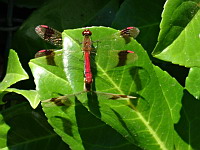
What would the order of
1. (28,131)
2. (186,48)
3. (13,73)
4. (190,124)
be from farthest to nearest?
(28,131), (13,73), (190,124), (186,48)

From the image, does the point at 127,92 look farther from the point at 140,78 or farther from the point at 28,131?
the point at 28,131

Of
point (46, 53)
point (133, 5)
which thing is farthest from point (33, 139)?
point (133, 5)

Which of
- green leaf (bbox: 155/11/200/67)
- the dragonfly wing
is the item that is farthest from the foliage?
the dragonfly wing

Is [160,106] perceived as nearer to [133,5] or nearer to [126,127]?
[126,127]

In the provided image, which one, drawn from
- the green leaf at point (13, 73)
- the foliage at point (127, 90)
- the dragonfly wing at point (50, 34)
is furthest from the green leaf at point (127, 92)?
the dragonfly wing at point (50, 34)

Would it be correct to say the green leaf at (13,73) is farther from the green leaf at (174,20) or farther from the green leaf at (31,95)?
the green leaf at (174,20)

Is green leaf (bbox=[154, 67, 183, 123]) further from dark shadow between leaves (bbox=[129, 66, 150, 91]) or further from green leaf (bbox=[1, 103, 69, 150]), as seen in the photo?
green leaf (bbox=[1, 103, 69, 150])

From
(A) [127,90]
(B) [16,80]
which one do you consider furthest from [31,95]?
(A) [127,90]
